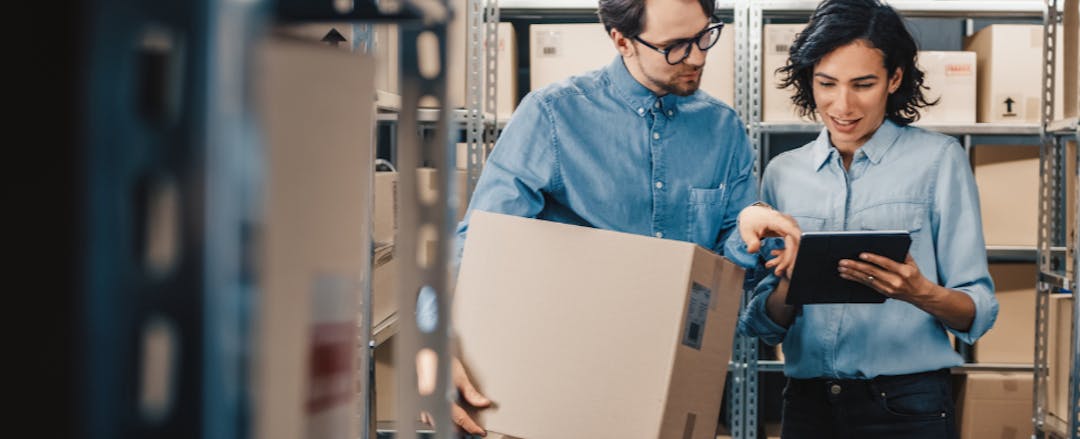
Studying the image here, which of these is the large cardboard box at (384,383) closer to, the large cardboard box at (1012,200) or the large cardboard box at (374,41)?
the large cardboard box at (374,41)

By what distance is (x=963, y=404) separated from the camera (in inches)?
118

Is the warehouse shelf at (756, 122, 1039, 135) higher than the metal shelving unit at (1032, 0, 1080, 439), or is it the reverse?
the warehouse shelf at (756, 122, 1039, 135)

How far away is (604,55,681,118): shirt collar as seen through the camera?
1659 mm

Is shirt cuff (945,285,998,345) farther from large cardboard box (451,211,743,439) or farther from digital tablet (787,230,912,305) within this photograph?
large cardboard box (451,211,743,439)

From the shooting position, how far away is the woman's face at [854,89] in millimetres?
1888

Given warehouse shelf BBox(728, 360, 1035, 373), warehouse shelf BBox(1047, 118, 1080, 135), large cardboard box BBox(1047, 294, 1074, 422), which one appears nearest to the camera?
warehouse shelf BBox(1047, 118, 1080, 135)

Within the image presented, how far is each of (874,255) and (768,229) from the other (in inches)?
7.6

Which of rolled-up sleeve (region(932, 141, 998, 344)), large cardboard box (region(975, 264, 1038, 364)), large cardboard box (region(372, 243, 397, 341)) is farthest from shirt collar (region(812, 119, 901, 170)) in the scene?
large cardboard box (region(975, 264, 1038, 364))

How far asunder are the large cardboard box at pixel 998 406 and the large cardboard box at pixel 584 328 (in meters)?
2.05

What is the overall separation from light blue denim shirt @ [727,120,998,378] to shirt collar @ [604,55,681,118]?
1.44 feet

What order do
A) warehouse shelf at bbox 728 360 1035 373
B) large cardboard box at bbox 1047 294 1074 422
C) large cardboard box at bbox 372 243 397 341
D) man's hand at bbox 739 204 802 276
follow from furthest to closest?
warehouse shelf at bbox 728 360 1035 373, large cardboard box at bbox 372 243 397 341, large cardboard box at bbox 1047 294 1074 422, man's hand at bbox 739 204 802 276

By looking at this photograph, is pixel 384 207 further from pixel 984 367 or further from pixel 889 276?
pixel 984 367

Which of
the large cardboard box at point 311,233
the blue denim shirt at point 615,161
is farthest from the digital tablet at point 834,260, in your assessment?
the large cardboard box at point 311,233

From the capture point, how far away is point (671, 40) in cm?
161
